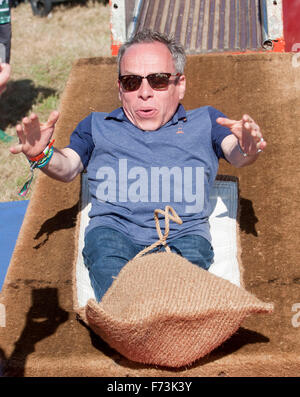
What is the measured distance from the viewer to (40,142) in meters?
2.32

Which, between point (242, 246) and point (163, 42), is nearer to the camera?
point (163, 42)

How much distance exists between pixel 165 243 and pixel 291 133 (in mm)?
1578

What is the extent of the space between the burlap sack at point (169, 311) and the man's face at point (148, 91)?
886 millimetres

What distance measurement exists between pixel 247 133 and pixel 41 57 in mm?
5843

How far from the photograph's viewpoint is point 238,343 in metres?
2.42

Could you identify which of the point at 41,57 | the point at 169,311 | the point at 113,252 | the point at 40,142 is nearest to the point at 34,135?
the point at 40,142

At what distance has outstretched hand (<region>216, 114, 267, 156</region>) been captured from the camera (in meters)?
2.35

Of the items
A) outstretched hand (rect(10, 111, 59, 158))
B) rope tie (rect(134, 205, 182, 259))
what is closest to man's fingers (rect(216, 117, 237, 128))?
rope tie (rect(134, 205, 182, 259))

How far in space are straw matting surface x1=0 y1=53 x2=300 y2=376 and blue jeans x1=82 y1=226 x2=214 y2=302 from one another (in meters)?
0.26

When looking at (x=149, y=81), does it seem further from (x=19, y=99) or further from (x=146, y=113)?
(x=19, y=99)

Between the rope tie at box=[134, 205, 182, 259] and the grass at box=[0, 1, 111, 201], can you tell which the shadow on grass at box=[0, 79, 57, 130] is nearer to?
the grass at box=[0, 1, 111, 201]

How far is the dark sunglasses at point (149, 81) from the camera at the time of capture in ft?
9.14

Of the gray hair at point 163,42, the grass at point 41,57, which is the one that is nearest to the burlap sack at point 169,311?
the gray hair at point 163,42
